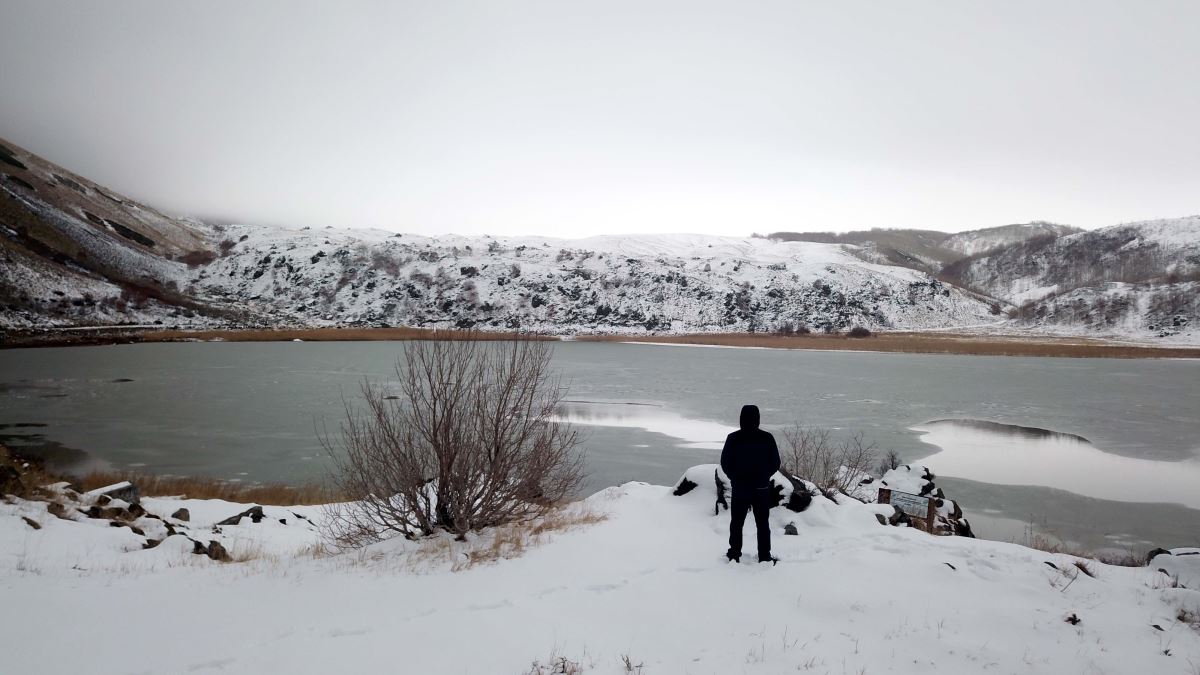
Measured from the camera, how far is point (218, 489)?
1388cm

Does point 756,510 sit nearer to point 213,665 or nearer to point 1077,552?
point 213,665

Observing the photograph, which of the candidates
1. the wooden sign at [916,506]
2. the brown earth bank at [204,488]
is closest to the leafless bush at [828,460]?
the wooden sign at [916,506]

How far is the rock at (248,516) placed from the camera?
1065 cm

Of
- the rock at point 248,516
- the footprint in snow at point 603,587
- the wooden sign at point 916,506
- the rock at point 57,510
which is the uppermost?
the footprint in snow at point 603,587

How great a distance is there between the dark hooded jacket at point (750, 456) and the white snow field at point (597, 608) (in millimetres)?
1040

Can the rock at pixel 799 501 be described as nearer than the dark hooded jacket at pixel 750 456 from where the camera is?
No

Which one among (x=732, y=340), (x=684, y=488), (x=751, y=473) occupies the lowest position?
(x=732, y=340)

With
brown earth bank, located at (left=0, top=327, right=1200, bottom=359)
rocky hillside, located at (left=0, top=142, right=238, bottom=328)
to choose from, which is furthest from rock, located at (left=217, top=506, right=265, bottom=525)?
rocky hillside, located at (left=0, top=142, right=238, bottom=328)

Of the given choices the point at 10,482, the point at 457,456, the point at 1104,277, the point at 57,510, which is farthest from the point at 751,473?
the point at 1104,277

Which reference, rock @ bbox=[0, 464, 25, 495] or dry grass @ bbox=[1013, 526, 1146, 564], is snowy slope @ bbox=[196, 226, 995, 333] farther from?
dry grass @ bbox=[1013, 526, 1146, 564]

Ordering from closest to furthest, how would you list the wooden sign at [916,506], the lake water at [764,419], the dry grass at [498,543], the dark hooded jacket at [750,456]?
the dark hooded jacket at [750,456], the dry grass at [498,543], the wooden sign at [916,506], the lake water at [764,419]

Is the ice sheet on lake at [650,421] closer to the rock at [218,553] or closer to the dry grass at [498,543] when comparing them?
the dry grass at [498,543]

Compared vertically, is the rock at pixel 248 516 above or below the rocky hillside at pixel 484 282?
below

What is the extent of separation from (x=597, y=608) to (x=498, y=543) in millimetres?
2448
